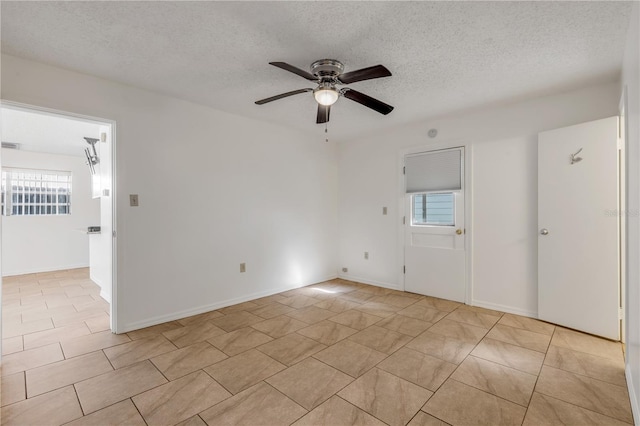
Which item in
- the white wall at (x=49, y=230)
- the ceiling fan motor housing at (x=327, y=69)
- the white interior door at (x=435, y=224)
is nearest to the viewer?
the ceiling fan motor housing at (x=327, y=69)

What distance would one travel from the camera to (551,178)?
10.3 ft

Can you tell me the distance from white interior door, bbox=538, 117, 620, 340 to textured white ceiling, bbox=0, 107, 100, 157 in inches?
206

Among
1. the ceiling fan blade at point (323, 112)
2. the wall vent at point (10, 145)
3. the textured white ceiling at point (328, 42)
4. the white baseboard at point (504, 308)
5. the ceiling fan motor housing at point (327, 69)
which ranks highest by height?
the textured white ceiling at point (328, 42)

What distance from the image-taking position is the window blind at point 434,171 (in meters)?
3.96

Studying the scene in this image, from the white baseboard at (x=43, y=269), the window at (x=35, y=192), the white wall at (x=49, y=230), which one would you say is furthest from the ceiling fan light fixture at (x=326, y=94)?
the white baseboard at (x=43, y=269)

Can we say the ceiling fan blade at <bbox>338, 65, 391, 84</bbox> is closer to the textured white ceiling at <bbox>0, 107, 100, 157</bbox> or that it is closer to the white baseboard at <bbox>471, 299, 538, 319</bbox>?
the white baseboard at <bbox>471, 299, 538, 319</bbox>

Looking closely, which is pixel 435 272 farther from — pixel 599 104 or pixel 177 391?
pixel 177 391

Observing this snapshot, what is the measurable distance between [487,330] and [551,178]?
1.73 metres

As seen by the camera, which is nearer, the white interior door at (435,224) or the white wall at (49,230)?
the white interior door at (435,224)

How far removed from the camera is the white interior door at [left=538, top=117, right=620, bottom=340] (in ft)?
9.25

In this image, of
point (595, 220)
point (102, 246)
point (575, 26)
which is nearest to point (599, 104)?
point (595, 220)

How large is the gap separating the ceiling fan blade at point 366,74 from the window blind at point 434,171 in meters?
2.24

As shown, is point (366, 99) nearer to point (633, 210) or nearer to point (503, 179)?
point (633, 210)

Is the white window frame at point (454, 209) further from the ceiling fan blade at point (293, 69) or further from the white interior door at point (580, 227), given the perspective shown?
the ceiling fan blade at point (293, 69)
